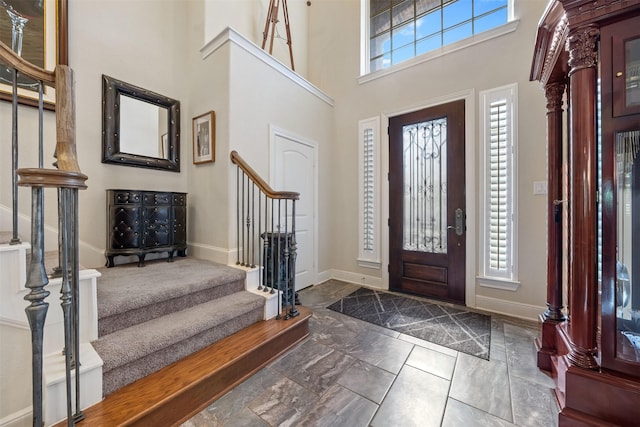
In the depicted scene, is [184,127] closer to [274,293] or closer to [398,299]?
[274,293]

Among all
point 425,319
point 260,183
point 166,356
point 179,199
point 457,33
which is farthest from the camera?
point 457,33

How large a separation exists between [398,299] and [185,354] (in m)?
2.30

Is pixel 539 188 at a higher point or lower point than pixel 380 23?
lower

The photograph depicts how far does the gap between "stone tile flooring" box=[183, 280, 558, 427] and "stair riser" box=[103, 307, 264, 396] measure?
1.18 ft

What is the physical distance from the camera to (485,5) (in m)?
2.84

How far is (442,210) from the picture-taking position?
9.74 ft

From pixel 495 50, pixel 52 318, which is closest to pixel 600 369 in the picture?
pixel 52 318

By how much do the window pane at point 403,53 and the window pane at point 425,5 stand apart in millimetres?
436

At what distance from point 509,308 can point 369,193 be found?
2.02 m

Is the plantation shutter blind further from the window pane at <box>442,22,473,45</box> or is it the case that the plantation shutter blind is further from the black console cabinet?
the black console cabinet

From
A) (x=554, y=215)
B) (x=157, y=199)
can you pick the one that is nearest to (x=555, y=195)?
(x=554, y=215)

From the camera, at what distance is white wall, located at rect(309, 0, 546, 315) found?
96.8 inches

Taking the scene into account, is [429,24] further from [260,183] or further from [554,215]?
[260,183]

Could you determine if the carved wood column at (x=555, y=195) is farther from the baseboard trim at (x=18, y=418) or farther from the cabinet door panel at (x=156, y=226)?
the cabinet door panel at (x=156, y=226)
